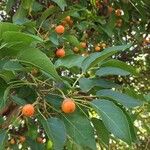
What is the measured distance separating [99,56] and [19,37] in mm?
236

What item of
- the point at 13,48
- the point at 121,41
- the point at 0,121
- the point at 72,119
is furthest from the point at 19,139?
the point at 121,41

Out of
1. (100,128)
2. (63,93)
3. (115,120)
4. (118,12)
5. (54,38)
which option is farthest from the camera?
(118,12)

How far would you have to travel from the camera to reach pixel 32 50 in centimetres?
112

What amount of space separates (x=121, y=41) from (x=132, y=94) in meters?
1.56

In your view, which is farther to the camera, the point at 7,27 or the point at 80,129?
the point at 80,129

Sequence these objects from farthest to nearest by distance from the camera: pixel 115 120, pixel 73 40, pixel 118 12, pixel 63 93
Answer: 1. pixel 118 12
2. pixel 73 40
3. pixel 63 93
4. pixel 115 120

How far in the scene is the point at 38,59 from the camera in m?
1.12

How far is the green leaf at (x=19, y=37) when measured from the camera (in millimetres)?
1067

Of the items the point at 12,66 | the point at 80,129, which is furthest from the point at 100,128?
the point at 12,66

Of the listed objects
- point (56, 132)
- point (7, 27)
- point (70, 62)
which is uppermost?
point (7, 27)

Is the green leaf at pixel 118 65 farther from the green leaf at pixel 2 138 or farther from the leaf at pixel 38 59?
the green leaf at pixel 2 138

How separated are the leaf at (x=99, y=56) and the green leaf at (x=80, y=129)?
16cm

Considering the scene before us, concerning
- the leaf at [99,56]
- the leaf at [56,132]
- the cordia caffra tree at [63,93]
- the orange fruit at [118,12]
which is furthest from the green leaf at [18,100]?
the orange fruit at [118,12]

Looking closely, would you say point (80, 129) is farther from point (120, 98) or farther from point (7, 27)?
point (7, 27)
